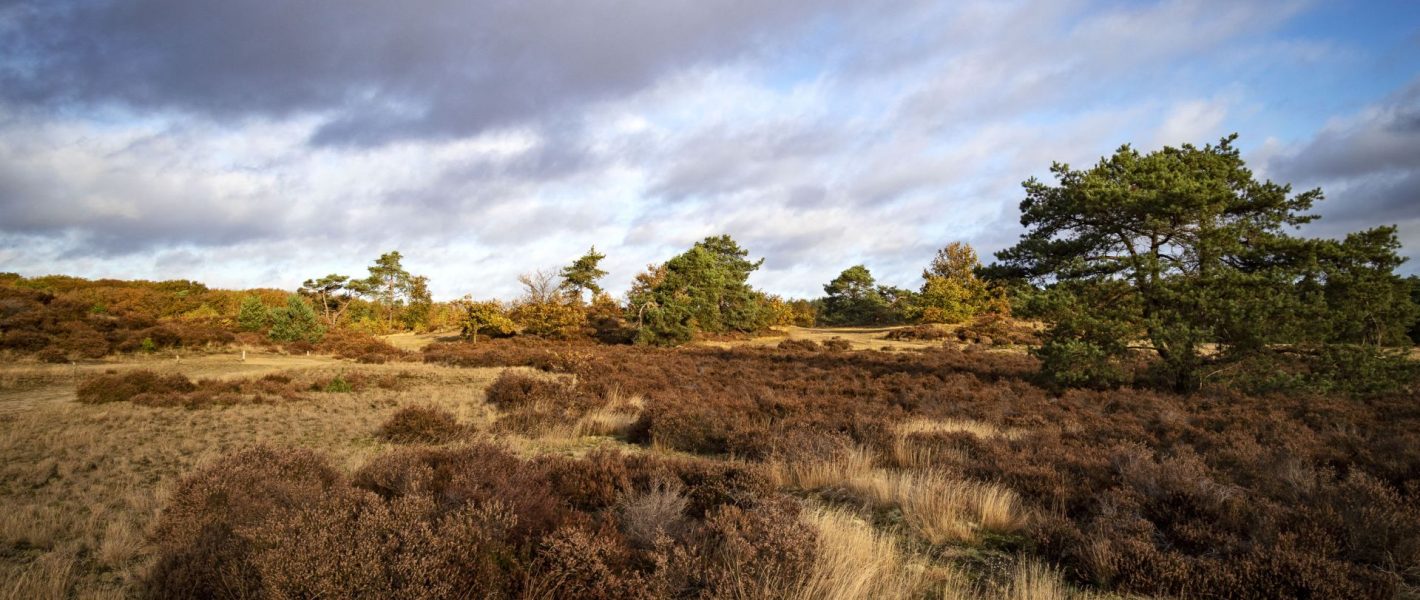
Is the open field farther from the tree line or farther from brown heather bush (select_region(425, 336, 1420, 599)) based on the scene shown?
the tree line

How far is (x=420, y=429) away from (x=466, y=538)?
7723 mm

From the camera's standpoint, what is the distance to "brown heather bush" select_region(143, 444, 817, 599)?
319 cm

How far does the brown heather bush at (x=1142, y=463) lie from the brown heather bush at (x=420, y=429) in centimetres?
346

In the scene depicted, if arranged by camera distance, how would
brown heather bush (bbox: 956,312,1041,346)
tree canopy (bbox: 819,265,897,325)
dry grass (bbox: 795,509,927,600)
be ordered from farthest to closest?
tree canopy (bbox: 819,265,897,325)
brown heather bush (bbox: 956,312,1041,346)
dry grass (bbox: 795,509,927,600)

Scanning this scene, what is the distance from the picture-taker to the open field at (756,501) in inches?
141

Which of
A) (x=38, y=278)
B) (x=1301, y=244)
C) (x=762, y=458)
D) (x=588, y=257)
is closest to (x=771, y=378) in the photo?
(x=762, y=458)

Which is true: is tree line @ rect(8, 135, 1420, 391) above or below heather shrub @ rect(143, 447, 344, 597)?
above

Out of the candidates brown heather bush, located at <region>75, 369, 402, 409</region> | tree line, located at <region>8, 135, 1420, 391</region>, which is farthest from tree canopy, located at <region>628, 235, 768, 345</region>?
tree line, located at <region>8, 135, 1420, 391</region>

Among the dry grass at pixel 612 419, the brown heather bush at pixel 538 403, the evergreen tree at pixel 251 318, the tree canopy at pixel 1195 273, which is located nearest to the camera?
the dry grass at pixel 612 419

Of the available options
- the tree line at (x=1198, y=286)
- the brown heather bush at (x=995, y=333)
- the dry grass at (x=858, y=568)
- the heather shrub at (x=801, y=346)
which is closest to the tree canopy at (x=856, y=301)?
the brown heather bush at (x=995, y=333)

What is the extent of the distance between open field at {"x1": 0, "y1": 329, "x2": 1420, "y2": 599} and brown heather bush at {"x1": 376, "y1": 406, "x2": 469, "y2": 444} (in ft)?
0.17

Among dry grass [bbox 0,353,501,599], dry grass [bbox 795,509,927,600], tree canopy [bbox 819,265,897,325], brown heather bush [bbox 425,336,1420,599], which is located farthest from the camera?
tree canopy [bbox 819,265,897,325]

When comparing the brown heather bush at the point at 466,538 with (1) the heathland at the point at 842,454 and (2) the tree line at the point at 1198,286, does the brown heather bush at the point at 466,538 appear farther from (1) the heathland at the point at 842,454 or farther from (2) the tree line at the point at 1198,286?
(2) the tree line at the point at 1198,286

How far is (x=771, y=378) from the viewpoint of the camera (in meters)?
19.3
